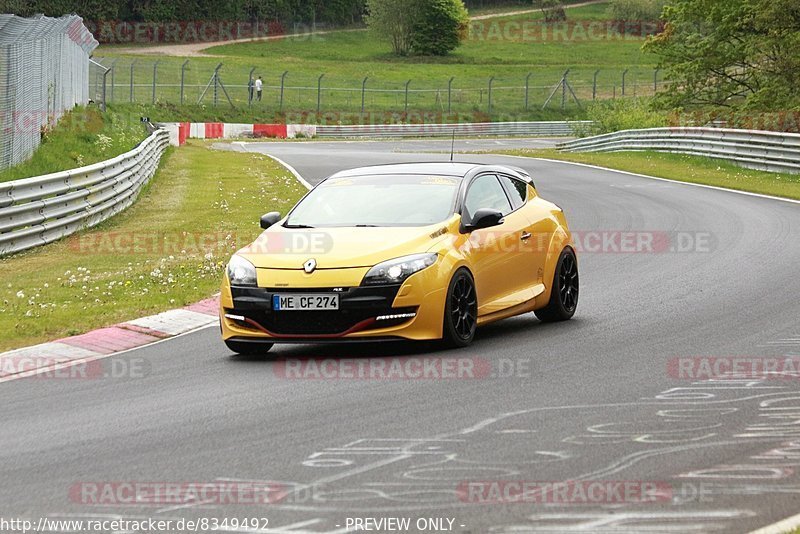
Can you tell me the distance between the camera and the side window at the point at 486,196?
38.8 feet

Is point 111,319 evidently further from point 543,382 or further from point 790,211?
point 790,211

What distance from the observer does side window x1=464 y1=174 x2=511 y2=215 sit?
466 inches

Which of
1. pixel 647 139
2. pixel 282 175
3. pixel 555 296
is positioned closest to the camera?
pixel 555 296

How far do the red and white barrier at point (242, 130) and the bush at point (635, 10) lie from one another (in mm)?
70878

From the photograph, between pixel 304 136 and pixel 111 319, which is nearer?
pixel 111 319

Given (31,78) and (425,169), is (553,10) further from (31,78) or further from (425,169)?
(425,169)

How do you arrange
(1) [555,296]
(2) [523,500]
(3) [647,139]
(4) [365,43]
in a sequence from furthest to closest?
(4) [365,43] → (3) [647,139] → (1) [555,296] → (2) [523,500]

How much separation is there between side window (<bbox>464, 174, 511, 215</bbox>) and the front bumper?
158 cm

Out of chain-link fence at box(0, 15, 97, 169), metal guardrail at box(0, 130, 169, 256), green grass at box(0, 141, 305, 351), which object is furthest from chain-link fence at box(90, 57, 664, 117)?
metal guardrail at box(0, 130, 169, 256)

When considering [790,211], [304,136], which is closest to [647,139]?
[790,211]

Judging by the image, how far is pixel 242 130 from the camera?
67000 millimetres

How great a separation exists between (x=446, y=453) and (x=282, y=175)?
2575 centimetres

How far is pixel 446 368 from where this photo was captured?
32.4 ft

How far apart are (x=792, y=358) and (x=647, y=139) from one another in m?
34.6
